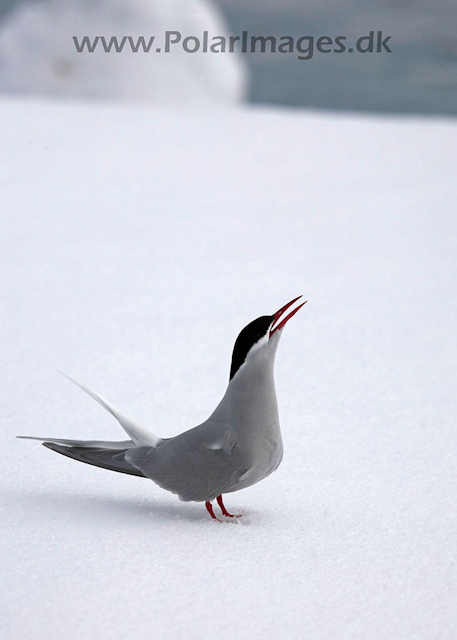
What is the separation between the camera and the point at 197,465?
1265mm

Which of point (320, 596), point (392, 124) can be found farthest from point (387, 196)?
point (320, 596)

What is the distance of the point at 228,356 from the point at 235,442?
1.06 meters

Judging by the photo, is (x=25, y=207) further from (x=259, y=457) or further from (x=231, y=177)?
(x=259, y=457)

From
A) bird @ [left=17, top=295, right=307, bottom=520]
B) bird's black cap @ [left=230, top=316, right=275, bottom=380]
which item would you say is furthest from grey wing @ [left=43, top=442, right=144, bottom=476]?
bird's black cap @ [left=230, top=316, right=275, bottom=380]

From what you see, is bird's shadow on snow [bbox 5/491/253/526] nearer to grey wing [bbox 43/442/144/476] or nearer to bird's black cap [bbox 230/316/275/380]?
grey wing [bbox 43/442/144/476]

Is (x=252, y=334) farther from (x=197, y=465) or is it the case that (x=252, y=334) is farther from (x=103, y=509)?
(x=103, y=509)

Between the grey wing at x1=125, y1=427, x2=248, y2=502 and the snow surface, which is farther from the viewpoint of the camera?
the grey wing at x1=125, y1=427, x2=248, y2=502

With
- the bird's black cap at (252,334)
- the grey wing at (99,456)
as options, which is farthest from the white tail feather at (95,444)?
the bird's black cap at (252,334)

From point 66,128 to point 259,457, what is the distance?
3.70m

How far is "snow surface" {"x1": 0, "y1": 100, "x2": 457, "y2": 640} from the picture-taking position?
110cm

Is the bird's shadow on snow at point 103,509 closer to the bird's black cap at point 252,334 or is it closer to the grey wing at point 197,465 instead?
the grey wing at point 197,465

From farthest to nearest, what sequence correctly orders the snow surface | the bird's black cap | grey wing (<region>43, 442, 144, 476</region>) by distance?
grey wing (<region>43, 442, 144, 476</region>)
the bird's black cap
the snow surface

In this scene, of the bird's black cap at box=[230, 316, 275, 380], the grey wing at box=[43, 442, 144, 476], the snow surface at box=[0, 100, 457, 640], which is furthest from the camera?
the grey wing at box=[43, 442, 144, 476]

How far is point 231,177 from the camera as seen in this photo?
414 centimetres
